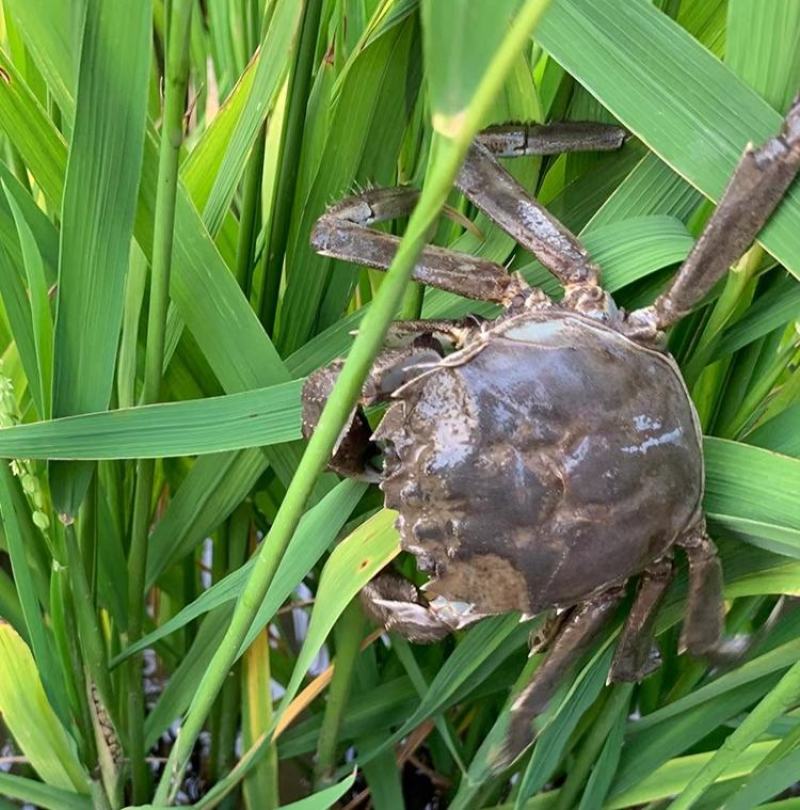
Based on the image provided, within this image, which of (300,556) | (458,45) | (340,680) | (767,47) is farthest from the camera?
(340,680)

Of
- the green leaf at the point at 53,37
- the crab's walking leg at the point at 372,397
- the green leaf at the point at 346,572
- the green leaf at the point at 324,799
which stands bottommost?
the green leaf at the point at 324,799

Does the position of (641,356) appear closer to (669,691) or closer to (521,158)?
(521,158)

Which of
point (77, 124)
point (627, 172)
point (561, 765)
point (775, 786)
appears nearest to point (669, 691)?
point (561, 765)

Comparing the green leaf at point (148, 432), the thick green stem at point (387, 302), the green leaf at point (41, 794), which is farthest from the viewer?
A: the green leaf at point (41, 794)

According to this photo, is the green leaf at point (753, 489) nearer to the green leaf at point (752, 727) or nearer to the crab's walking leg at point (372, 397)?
the green leaf at point (752, 727)

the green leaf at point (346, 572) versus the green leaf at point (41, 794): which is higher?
the green leaf at point (346, 572)

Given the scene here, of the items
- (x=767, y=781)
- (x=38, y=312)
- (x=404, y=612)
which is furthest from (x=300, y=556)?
(x=767, y=781)

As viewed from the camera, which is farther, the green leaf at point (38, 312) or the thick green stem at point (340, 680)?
the thick green stem at point (340, 680)

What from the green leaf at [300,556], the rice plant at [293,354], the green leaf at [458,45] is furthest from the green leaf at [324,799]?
the green leaf at [458,45]

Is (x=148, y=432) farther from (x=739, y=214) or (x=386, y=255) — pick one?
(x=739, y=214)
